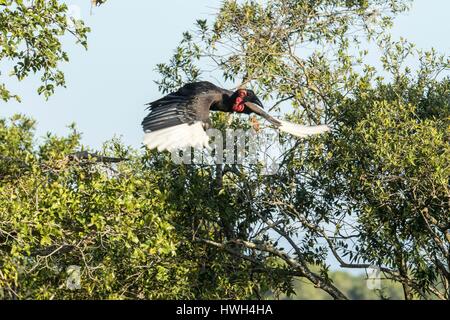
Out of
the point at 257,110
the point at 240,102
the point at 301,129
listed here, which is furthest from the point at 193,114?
the point at 301,129

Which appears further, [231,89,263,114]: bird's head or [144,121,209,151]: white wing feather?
[231,89,263,114]: bird's head

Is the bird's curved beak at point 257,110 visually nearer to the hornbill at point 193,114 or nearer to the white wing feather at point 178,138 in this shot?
the hornbill at point 193,114

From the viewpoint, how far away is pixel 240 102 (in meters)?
14.2

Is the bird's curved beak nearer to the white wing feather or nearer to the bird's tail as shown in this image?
the bird's tail

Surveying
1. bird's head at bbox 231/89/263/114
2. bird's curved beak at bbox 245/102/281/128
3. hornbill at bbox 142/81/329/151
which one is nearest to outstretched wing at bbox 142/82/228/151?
hornbill at bbox 142/81/329/151

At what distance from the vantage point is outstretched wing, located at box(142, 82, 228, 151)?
12.6 meters

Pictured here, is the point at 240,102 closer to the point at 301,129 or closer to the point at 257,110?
the point at 257,110

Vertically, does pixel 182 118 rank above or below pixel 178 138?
above

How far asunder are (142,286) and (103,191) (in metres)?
A: 1.72

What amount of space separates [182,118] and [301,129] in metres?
1.54

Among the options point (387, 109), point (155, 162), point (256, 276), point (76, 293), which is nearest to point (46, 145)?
point (155, 162)

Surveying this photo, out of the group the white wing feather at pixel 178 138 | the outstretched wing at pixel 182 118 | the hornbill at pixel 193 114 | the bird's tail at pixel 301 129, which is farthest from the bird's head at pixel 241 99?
the white wing feather at pixel 178 138

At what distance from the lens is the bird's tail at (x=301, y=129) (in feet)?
43.8

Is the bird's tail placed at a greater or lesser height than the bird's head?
lesser
